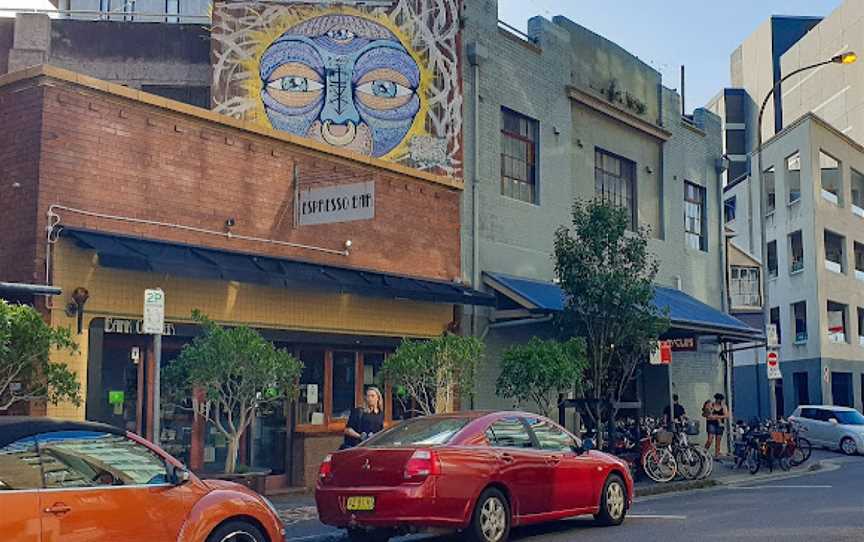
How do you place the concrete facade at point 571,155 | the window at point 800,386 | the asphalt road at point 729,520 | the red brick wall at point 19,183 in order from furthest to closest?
the window at point 800,386
the concrete facade at point 571,155
the red brick wall at point 19,183
the asphalt road at point 729,520


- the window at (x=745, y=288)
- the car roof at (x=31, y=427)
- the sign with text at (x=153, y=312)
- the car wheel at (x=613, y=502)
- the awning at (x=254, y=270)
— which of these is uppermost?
the window at (x=745, y=288)

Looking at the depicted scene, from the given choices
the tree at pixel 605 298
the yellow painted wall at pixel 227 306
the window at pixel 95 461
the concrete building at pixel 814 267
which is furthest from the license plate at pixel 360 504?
the concrete building at pixel 814 267

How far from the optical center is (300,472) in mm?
15844

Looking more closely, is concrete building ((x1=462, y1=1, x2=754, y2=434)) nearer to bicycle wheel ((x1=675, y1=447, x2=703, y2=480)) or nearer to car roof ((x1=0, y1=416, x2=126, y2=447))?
bicycle wheel ((x1=675, y1=447, x2=703, y2=480))

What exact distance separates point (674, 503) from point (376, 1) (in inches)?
427

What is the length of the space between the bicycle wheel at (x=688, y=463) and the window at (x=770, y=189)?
3197cm

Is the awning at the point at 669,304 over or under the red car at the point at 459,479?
over

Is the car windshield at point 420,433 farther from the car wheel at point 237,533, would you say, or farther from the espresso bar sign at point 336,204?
the espresso bar sign at point 336,204

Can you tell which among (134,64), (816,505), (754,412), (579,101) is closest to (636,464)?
(816,505)

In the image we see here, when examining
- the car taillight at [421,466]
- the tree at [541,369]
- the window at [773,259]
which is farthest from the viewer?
the window at [773,259]

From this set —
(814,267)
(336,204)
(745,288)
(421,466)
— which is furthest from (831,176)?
(421,466)

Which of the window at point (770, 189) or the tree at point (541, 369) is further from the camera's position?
the window at point (770, 189)

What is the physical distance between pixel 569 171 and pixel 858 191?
102 ft

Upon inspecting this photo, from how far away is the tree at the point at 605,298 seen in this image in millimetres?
17938
